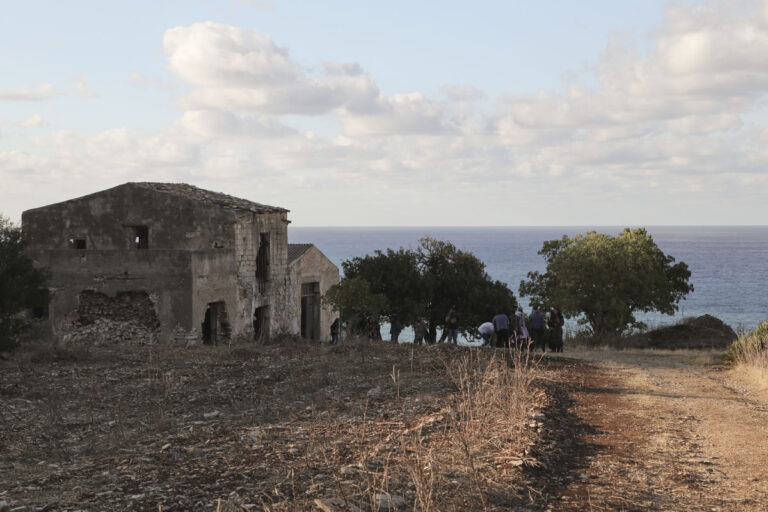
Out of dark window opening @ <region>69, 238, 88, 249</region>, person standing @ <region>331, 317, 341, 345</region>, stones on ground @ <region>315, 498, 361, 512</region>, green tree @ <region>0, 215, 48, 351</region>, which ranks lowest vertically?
person standing @ <region>331, 317, 341, 345</region>

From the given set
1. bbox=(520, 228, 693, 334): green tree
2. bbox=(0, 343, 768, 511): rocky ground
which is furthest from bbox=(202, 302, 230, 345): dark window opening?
bbox=(520, 228, 693, 334): green tree

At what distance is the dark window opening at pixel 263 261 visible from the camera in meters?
30.4

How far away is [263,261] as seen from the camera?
100ft

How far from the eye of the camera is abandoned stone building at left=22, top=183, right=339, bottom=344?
945 inches

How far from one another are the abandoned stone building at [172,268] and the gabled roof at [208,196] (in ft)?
0.30

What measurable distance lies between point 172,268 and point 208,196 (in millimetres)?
6766

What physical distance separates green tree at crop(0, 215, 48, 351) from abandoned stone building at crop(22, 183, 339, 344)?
206 inches

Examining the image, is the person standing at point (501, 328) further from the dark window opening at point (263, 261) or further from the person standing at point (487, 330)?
the dark window opening at point (263, 261)

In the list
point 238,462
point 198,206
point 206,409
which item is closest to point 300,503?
point 238,462

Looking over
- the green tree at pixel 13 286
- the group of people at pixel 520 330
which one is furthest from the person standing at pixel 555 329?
the green tree at pixel 13 286

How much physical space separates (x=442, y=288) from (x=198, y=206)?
1684 centimetres

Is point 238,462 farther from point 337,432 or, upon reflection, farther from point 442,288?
point 442,288

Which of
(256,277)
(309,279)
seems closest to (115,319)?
(256,277)

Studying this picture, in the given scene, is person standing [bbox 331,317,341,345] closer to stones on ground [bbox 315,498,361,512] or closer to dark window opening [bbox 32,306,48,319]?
dark window opening [bbox 32,306,48,319]
